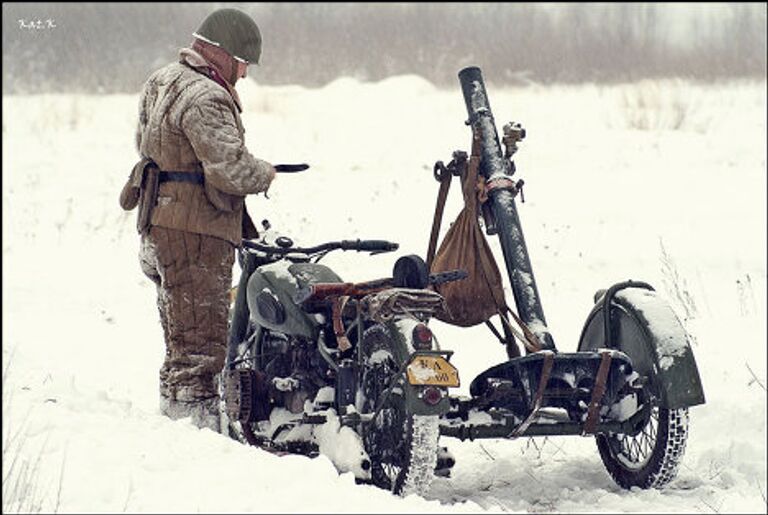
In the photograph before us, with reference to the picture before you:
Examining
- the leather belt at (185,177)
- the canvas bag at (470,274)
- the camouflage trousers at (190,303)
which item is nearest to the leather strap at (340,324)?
the canvas bag at (470,274)

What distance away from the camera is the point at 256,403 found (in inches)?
257

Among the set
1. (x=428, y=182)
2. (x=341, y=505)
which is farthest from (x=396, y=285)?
(x=428, y=182)

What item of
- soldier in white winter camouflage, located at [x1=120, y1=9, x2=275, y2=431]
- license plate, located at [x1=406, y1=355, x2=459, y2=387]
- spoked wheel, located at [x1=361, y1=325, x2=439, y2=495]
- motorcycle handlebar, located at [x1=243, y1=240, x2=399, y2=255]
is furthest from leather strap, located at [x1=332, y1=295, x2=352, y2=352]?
soldier in white winter camouflage, located at [x1=120, y1=9, x2=275, y2=431]

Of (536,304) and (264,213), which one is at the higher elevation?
(264,213)

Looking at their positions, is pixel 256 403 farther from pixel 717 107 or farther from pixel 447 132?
pixel 717 107

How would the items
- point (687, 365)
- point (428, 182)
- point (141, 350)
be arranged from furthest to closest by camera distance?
1. point (428, 182)
2. point (141, 350)
3. point (687, 365)

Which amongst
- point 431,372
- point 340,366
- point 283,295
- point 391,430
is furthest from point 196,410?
point 431,372

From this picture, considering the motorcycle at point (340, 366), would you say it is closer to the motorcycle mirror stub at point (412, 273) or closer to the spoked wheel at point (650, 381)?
the motorcycle mirror stub at point (412, 273)

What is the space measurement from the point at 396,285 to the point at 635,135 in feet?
46.2

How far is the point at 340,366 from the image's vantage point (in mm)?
6074

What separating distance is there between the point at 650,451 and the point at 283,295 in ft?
6.47

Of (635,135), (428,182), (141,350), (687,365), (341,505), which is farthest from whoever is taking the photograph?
(635,135)

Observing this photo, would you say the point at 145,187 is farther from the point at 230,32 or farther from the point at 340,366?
the point at 340,366

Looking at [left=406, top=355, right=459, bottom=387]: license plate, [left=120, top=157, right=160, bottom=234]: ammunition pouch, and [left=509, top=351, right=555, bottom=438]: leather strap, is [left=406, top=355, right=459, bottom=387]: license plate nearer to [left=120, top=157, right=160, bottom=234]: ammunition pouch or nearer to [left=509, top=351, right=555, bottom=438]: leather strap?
[left=509, top=351, right=555, bottom=438]: leather strap
